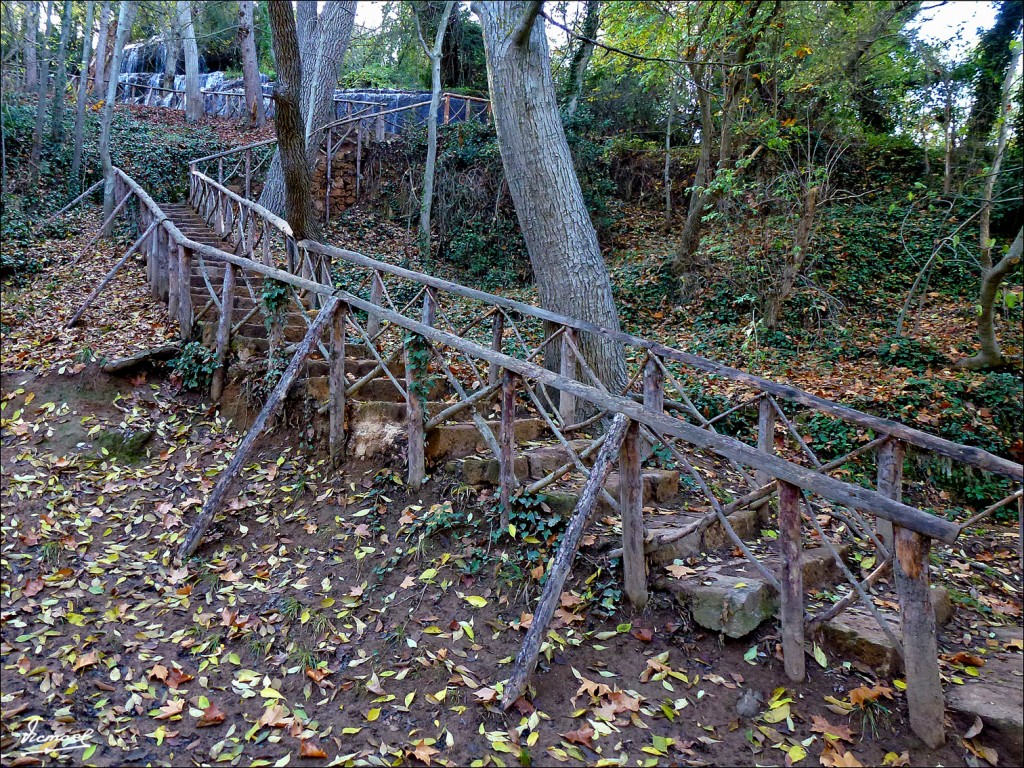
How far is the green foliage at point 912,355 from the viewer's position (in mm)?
8469

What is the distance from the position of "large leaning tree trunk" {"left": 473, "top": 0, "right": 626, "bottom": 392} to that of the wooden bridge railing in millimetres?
220

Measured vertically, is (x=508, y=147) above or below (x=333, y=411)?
above

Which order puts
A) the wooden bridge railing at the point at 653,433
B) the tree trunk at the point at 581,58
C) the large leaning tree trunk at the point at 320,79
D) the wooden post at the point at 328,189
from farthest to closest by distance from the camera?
1. the tree trunk at the point at 581,58
2. the wooden post at the point at 328,189
3. the large leaning tree trunk at the point at 320,79
4. the wooden bridge railing at the point at 653,433

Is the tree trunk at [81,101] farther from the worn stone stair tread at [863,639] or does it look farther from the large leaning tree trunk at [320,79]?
the worn stone stair tread at [863,639]

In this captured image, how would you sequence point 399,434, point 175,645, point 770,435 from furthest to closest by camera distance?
point 399,434, point 770,435, point 175,645

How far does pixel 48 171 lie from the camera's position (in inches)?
552

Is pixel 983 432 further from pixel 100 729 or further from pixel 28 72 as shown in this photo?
pixel 28 72

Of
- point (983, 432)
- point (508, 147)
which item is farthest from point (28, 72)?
point (983, 432)

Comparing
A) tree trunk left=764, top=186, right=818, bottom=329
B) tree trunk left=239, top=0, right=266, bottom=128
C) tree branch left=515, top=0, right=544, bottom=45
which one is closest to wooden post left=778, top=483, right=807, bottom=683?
tree branch left=515, top=0, right=544, bottom=45

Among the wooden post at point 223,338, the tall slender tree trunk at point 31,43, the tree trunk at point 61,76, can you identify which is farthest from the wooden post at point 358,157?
the wooden post at point 223,338

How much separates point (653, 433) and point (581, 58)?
14.0m

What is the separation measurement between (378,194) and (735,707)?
14347 mm

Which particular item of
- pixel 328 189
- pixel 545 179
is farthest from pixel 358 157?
pixel 545 179

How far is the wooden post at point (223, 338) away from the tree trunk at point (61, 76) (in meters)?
10.0
